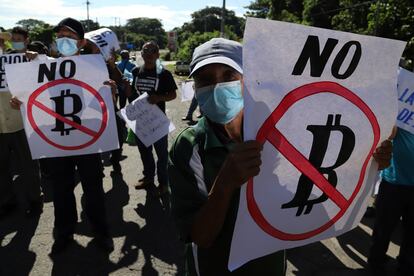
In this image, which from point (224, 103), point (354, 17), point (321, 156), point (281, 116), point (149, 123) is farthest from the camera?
point (354, 17)

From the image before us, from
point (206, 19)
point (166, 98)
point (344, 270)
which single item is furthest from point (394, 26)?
point (206, 19)

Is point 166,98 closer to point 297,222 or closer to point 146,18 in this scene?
point 297,222

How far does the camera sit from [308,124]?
1.33m

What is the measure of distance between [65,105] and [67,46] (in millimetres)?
638

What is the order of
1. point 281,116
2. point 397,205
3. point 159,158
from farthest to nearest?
1. point 159,158
2. point 397,205
3. point 281,116

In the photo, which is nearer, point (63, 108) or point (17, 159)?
point (63, 108)

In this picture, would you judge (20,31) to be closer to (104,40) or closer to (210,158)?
(104,40)

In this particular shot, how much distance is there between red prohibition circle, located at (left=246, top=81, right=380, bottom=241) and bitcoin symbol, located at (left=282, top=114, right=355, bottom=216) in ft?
0.28

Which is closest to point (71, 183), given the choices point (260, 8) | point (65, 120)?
point (65, 120)

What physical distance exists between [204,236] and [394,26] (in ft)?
49.0

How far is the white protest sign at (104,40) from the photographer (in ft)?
15.1

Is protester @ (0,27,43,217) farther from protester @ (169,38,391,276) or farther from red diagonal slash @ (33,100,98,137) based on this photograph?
protester @ (169,38,391,276)

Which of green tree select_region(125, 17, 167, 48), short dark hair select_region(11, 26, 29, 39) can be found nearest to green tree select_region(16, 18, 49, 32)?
short dark hair select_region(11, 26, 29, 39)

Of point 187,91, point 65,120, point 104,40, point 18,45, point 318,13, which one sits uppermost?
point 318,13
